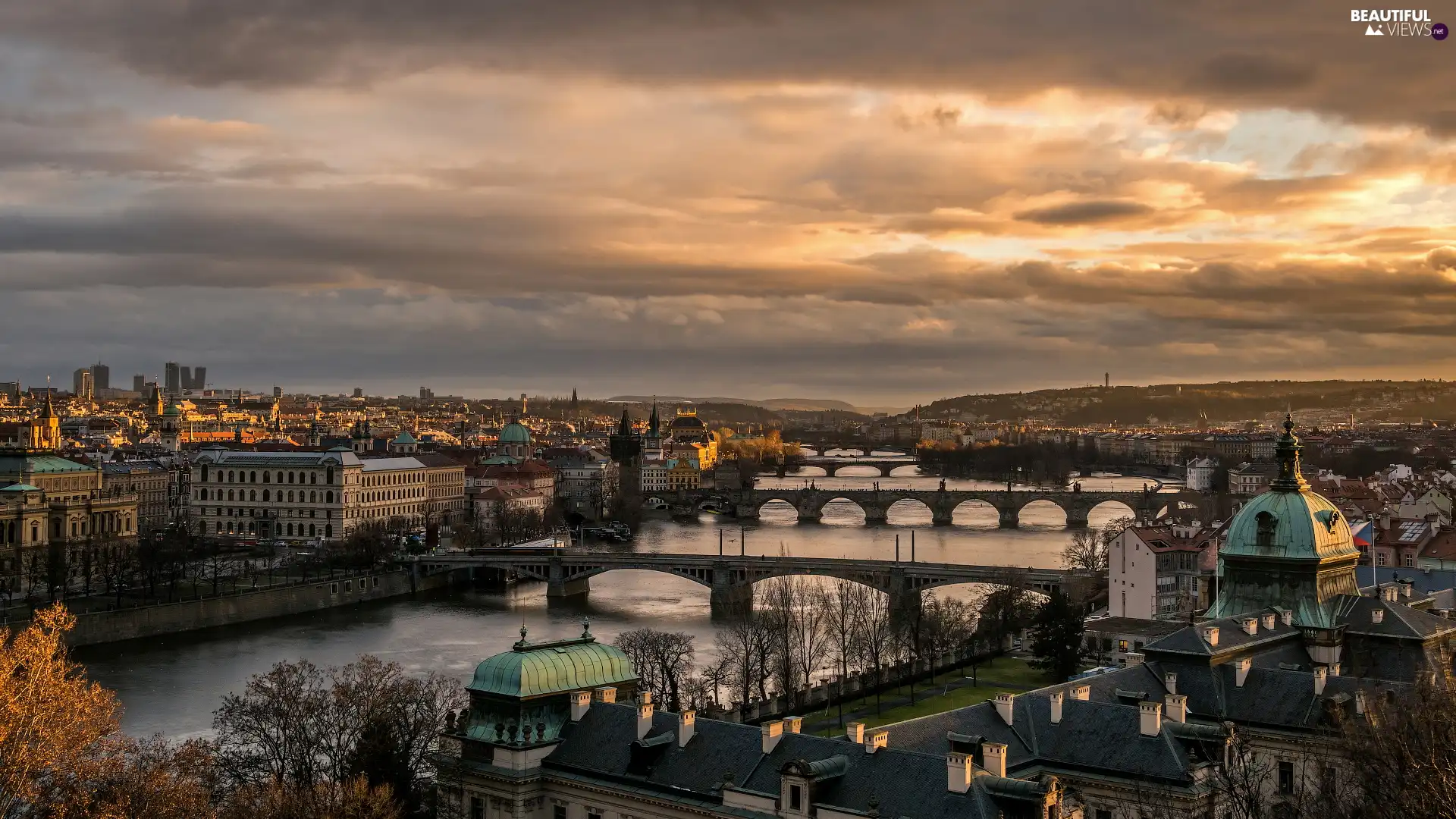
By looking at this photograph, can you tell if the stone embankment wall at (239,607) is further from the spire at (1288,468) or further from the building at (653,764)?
the spire at (1288,468)

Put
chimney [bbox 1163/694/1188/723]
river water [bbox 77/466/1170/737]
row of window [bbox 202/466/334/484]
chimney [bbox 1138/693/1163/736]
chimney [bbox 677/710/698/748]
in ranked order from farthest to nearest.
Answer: row of window [bbox 202/466/334/484], river water [bbox 77/466/1170/737], chimney [bbox 1163/694/1188/723], chimney [bbox 677/710/698/748], chimney [bbox 1138/693/1163/736]

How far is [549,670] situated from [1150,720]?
9837 millimetres

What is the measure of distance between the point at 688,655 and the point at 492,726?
2532cm

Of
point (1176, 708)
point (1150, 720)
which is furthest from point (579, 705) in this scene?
point (1176, 708)

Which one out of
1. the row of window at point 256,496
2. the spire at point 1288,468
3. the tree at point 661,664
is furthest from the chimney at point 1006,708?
the row of window at point 256,496

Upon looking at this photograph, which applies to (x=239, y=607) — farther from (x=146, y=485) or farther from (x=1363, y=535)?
(x=146, y=485)

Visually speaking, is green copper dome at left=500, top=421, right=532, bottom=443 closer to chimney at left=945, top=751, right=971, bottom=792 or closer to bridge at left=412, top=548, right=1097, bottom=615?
bridge at left=412, top=548, right=1097, bottom=615

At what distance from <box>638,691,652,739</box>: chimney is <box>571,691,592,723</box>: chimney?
4.16 ft

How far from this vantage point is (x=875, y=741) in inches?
905

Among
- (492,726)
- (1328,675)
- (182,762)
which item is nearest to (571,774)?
(492,726)

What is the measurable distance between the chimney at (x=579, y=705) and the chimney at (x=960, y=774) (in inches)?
294

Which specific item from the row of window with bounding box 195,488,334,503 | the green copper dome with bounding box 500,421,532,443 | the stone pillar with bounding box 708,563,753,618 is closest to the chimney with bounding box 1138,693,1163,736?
the stone pillar with bounding box 708,563,753,618

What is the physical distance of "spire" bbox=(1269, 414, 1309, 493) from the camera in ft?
118

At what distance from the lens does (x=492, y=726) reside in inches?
1036
